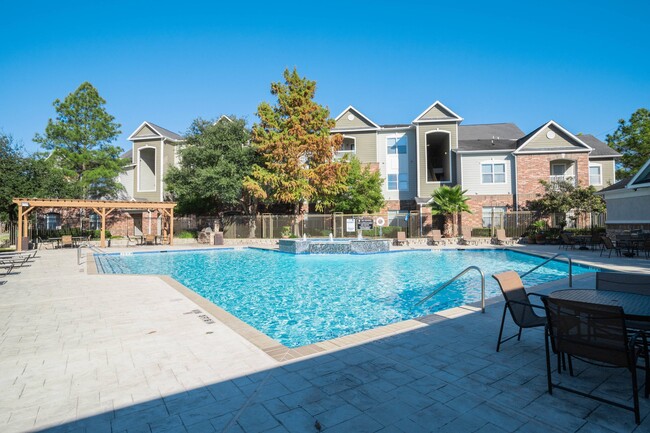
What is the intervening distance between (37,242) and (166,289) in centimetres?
2205

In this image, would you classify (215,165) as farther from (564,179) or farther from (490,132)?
(564,179)

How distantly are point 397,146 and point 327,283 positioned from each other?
21.6 metres

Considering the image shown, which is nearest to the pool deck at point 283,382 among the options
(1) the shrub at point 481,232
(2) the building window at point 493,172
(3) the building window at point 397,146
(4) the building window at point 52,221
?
(1) the shrub at point 481,232

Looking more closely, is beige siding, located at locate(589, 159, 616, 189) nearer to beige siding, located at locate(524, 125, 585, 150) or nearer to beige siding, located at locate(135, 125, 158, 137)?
beige siding, located at locate(524, 125, 585, 150)

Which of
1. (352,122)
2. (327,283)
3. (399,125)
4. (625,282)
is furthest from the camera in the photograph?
(399,125)

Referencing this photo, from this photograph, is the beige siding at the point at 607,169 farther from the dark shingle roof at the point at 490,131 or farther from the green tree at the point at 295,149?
the green tree at the point at 295,149

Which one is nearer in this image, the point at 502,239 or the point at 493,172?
the point at 502,239

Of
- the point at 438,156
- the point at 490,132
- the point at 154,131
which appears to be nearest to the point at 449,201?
the point at 438,156

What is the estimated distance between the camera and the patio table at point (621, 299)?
127 inches

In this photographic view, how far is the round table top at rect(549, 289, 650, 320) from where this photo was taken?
334 cm

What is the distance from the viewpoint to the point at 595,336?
2848 millimetres

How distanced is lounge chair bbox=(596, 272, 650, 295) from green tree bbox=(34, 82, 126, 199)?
3515 centimetres

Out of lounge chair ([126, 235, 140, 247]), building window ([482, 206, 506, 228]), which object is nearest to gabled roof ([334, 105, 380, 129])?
building window ([482, 206, 506, 228])

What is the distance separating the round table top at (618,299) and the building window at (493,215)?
23621 millimetres
